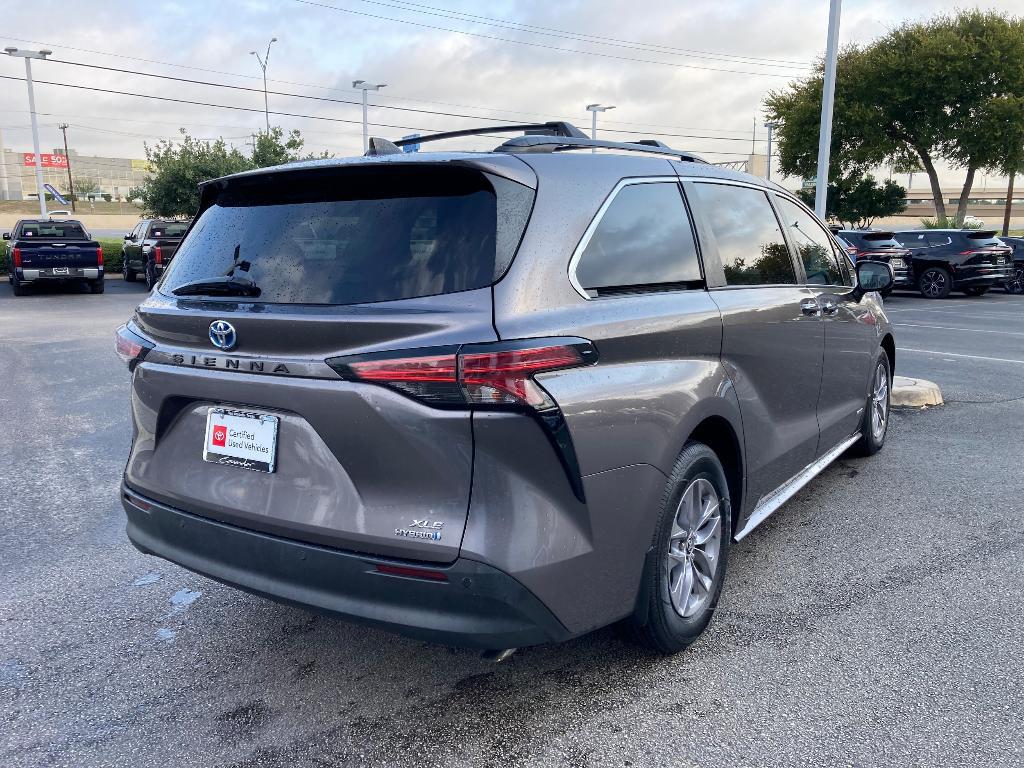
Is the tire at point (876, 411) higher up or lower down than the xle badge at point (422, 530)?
lower down

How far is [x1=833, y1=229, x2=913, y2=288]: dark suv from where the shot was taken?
66.8 feet

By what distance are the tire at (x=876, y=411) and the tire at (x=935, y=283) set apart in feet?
55.2

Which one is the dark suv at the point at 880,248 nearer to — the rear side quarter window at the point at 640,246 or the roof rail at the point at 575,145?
the roof rail at the point at 575,145

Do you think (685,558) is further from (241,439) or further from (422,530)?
(241,439)

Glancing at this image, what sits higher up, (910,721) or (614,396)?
(614,396)

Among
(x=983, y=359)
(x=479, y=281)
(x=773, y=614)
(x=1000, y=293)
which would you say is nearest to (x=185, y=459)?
(x=479, y=281)

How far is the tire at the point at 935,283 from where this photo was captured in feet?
68.2

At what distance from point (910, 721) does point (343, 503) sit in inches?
75.7

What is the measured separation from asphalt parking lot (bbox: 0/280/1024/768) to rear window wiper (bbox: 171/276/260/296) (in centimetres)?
136

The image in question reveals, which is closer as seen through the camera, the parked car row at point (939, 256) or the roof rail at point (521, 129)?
the roof rail at point (521, 129)

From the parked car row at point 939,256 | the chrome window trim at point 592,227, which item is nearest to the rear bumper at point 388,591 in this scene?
the chrome window trim at point 592,227

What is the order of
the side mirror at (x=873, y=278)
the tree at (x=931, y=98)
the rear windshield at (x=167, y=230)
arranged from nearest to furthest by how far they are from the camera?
the side mirror at (x=873, y=278), the rear windshield at (x=167, y=230), the tree at (x=931, y=98)

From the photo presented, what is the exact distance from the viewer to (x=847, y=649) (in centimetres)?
318

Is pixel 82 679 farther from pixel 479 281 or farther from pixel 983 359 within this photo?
pixel 983 359
